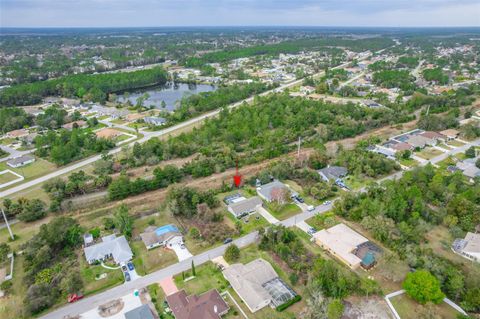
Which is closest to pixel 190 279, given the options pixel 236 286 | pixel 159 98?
pixel 236 286

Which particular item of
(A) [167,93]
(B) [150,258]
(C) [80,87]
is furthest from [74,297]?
(A) [167,93]

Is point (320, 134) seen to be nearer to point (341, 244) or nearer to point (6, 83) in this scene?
point (341, 244)

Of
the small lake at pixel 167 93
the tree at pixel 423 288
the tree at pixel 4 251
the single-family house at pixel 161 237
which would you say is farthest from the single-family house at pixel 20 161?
the tree at pixel 423 288

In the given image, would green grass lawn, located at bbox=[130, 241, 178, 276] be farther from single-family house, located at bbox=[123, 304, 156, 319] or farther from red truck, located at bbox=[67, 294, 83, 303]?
red truck, located at bbox=[67, 294, 83, 303]

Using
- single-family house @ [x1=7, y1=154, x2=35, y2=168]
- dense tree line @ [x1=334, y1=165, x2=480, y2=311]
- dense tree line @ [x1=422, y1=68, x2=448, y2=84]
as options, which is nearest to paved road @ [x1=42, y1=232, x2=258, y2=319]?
dense tree line @ [x1=334, y1=165, x2=480, y2=311]

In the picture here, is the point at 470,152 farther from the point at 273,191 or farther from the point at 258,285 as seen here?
the point at 258,285

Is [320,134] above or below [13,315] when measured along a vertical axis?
above

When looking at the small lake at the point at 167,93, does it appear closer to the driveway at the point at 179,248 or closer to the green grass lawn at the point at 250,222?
the green grass lawn at the point at 250,222
